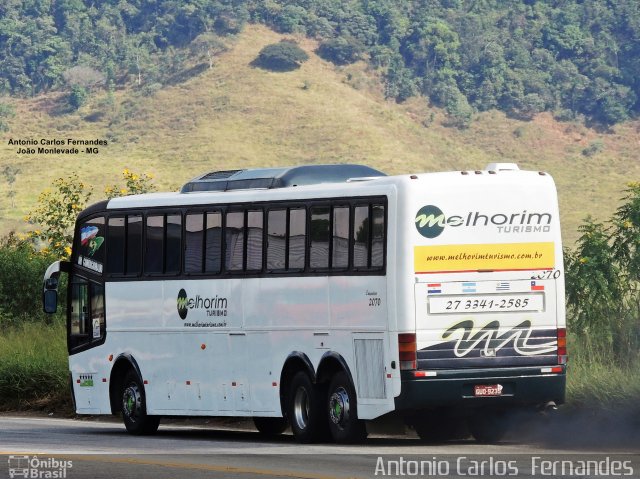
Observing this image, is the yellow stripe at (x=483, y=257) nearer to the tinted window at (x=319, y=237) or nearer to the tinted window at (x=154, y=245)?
the tinted window at (x=319, y=237)

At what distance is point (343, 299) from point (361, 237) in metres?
0.76

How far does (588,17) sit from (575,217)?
52.7 m

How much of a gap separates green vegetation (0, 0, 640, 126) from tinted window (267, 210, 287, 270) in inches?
5583

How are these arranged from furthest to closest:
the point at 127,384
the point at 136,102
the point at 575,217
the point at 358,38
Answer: the point at 358,38 < the point at 136,102 < the point at 575,217 < the point at 127,384

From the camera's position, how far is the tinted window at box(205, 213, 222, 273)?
2112 centimetres

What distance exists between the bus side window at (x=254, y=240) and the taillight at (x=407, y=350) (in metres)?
3.06

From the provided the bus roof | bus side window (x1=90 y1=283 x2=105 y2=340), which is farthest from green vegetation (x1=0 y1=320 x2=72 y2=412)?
the bus roof

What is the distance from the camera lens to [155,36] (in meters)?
175

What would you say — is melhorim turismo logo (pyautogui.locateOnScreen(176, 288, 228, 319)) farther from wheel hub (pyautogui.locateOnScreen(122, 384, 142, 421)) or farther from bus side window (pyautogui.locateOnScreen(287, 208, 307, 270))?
wheel hub (pyautogui.locateOnScreen(122, 384, 142, 421))

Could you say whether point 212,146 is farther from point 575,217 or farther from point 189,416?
point 189,416

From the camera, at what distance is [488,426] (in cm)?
1969

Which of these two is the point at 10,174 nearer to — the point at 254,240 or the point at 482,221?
the point at 254,240

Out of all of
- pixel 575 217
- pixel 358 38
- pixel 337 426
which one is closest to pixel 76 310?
pixel 337 426

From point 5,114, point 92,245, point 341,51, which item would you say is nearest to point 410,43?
point 341,51
